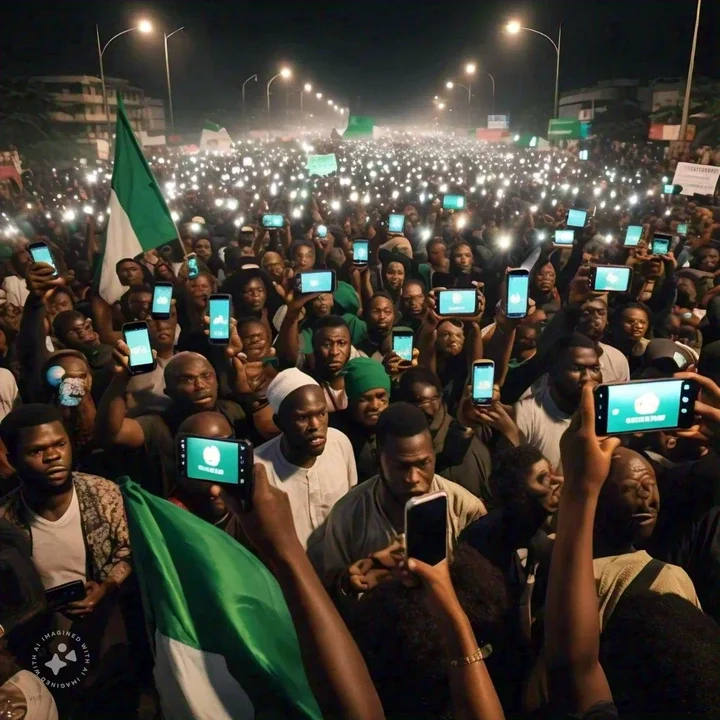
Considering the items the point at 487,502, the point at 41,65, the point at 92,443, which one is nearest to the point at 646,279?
the point at 487,502

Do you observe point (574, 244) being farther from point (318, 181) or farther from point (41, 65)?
point (41, 65)

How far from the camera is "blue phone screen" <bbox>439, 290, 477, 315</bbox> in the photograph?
5.20m

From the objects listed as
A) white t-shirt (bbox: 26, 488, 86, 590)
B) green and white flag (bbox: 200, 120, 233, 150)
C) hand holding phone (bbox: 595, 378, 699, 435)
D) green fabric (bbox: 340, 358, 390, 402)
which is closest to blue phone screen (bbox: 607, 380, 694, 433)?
hand holding phone (bbox: 595, 378, 699, 435)

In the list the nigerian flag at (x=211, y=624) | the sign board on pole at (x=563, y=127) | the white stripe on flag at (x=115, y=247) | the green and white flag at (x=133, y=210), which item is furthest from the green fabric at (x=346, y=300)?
the sign board on pole at (x=563, y=127)

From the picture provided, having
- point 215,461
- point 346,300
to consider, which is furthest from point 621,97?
point 215,461

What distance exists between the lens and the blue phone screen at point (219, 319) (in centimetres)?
525

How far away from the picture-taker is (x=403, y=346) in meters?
5.21

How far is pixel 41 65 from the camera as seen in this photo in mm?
67250

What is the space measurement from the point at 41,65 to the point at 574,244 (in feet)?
232

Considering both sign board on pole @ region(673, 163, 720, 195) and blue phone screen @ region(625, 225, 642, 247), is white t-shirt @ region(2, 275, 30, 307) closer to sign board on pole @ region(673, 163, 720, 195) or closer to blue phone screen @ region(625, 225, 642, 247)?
blue phone screen @ region(625, 225, 642, 247)

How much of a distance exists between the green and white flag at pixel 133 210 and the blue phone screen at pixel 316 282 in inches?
78.6

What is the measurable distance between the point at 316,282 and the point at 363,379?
161 cm

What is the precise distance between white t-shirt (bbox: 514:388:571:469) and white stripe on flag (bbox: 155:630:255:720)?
272 cm

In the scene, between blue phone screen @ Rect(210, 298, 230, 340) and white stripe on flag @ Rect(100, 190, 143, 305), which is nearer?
blue phone screen @ Rect(210, 298, 230, 340)
